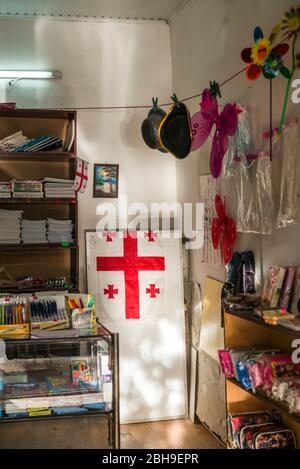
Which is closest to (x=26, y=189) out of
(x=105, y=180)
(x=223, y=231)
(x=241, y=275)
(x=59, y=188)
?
(x=59, y=188)

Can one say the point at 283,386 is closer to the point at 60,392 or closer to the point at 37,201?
the point at 60,392

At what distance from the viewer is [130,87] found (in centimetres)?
477

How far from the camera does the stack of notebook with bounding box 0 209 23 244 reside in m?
4.23

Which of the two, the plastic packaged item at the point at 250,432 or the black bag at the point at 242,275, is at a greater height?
the black bag at the point at 242,275

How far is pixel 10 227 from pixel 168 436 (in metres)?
1.97

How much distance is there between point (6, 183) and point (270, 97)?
2.14 metres

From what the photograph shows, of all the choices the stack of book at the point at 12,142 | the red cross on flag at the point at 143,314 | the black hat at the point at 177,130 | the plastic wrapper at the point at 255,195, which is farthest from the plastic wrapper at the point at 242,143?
→ the stack of book at the point at 12,142

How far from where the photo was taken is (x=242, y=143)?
326 centimetres

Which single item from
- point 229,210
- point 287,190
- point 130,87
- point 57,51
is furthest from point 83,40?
point 287,190

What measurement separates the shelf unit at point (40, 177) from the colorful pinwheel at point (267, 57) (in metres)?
1.91

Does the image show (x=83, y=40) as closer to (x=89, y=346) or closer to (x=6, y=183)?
(x=6, y=183)

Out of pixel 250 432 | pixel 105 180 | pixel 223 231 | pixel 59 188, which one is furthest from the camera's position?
pixel 105 180

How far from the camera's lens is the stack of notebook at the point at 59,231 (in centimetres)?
430

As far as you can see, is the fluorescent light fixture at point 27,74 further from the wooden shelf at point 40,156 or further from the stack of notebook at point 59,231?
the stack of notebook at point 59,231
